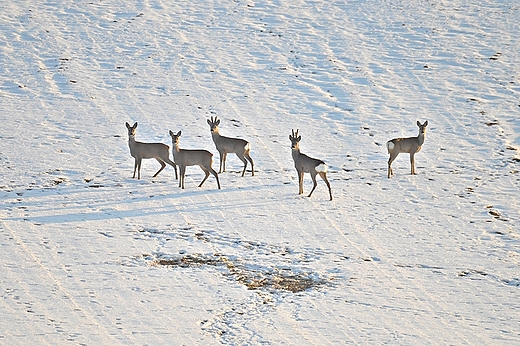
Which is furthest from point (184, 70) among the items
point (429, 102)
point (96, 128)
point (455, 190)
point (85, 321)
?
point (85, 321)

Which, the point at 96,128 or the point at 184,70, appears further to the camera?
the point at 184,70

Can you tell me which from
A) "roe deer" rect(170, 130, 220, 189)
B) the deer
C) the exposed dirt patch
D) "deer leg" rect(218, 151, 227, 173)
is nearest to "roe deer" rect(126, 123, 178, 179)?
"roe deer" rect(170, 130, 220, 189)

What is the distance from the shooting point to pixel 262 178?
17.0 m

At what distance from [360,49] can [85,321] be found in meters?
17.5

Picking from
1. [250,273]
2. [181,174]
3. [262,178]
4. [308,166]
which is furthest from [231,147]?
[250,273]

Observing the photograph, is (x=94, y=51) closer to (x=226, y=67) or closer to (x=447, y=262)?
(x=226, y=67)

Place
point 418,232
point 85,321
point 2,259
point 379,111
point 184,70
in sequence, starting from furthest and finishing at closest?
point 184,70 < point 379,111 < point 418,232 < point 2,259 < point 85,321

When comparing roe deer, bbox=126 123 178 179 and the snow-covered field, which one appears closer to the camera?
the snow-covered field

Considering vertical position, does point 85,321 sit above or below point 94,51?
below

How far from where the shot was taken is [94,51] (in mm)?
25281

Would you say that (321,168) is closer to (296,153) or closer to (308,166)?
(308,166)

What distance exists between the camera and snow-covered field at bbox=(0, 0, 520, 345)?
36.8 feet

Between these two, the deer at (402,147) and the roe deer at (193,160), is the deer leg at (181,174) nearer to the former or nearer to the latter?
the roe deer at (193,160)

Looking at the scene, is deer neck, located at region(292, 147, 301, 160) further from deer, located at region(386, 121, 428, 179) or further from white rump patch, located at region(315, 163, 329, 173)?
deer, located at region(386, 121, 428, 179)
